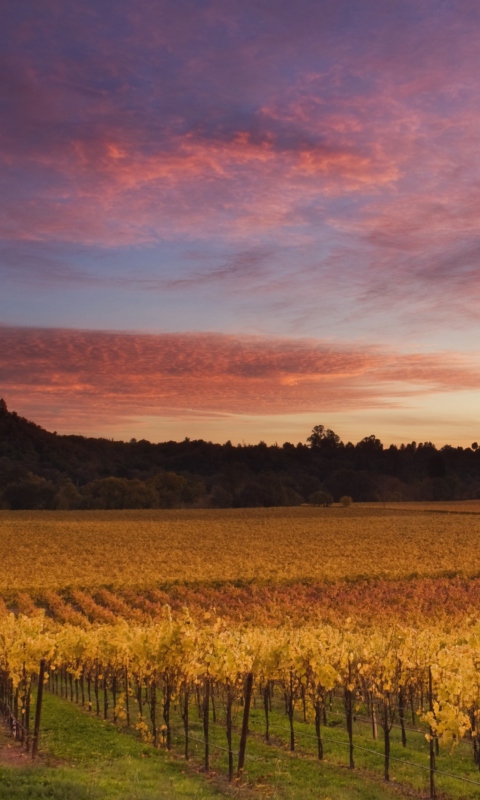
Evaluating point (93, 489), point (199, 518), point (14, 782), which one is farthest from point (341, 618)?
point (93, 489)

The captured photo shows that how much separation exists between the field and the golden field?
11.1 ft

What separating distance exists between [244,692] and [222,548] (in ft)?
143

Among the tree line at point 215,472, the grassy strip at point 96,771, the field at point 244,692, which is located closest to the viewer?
the grassy strip at point 96,771

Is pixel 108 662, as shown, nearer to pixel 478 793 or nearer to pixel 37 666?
pixel 37 666

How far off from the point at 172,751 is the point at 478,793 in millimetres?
5681

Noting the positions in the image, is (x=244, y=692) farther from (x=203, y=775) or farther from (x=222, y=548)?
(x=222, y=548)

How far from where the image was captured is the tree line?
115938 millimetres

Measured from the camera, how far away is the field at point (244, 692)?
12102 mm

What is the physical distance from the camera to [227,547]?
196 feet

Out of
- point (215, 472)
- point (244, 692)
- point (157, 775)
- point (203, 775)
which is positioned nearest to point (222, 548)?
point (244, 692)

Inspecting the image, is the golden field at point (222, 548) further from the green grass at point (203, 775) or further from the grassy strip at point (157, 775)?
the grassy strip at point (157, 775)

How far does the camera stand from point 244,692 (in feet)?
50.9

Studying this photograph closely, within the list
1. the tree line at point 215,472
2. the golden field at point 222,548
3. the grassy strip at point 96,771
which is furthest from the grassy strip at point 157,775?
the tree line at point 215,472

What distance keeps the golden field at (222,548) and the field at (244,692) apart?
3369 millimetres
